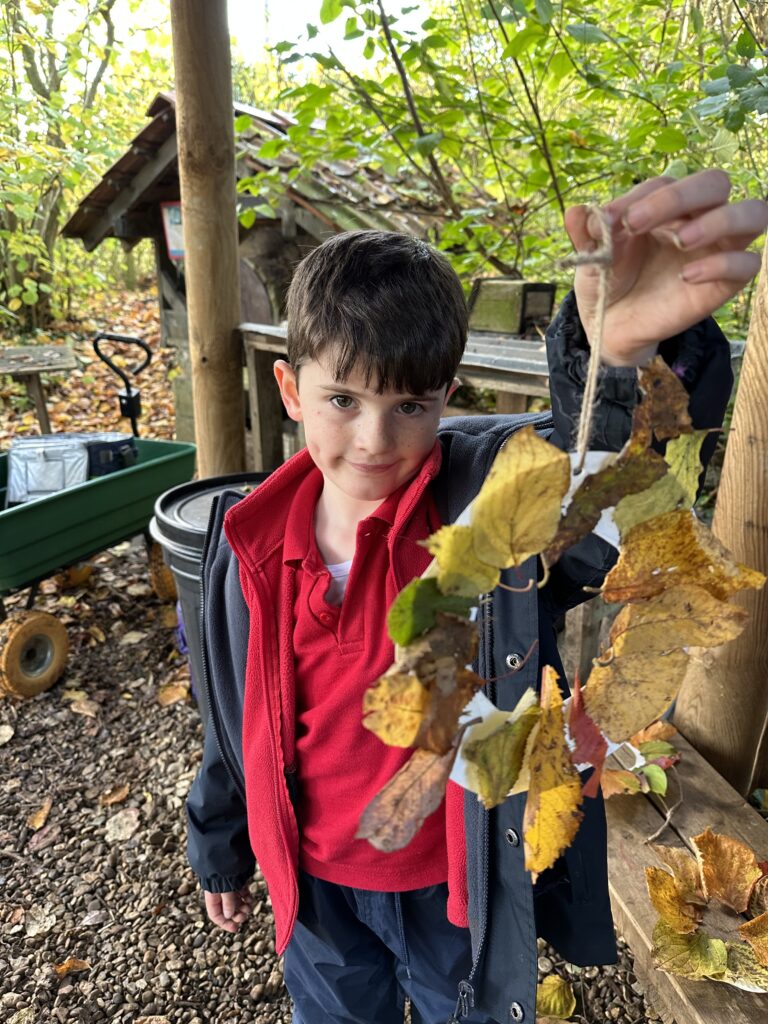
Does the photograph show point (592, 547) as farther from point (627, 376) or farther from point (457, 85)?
point (457, 85)

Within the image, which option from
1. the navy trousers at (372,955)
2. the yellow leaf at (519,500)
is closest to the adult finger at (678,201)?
the yellow leaf at (519,500)

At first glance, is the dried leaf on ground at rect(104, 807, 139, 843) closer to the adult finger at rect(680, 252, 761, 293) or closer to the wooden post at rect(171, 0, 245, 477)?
the wooden post at rect(171, 0, 245, 477)

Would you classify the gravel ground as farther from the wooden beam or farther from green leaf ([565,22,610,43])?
the wooden beam

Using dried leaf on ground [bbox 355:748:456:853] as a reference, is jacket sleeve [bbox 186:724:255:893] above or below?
below

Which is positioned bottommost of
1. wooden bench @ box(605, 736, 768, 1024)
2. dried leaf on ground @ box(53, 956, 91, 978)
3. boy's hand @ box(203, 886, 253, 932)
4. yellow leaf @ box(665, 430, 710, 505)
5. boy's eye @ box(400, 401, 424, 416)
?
dried leaf on ground @ box(53, 956, 91, 978)

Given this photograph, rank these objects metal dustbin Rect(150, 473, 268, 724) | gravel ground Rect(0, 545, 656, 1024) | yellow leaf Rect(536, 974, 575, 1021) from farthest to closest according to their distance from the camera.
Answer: metal dustbin Rect(150, 473, 268, 724) → gravel ground Rect(0, 545, 656, 1024) → yellow leaf Rect(536, 974, 575, 1021)

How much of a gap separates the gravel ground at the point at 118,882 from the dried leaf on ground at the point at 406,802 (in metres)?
1.95

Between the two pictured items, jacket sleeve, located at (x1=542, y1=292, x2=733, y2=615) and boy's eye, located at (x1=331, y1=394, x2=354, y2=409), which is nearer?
jacket sleeve, located at (x1=542, y1=292, x2=733, y2=615)

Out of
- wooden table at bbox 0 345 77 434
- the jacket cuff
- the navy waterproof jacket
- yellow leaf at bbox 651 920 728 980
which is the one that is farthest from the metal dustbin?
wooden table at bbox 0 345 77 434

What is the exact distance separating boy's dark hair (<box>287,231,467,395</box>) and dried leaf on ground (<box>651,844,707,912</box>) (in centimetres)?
129

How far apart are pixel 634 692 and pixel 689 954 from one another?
4.18 ft

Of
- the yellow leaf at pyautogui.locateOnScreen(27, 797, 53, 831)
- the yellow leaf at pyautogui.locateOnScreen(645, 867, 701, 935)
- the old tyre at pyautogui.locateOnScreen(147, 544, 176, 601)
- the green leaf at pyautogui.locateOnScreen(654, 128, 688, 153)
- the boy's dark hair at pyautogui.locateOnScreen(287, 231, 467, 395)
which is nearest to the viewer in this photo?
the boy's dark hair at pyautogui.locateOnScreen(287, 231, 467, 395)

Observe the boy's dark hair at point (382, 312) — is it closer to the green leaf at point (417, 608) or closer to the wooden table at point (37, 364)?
the green leaf at point (417, 608)

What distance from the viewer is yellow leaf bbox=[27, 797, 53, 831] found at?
2740 mm
